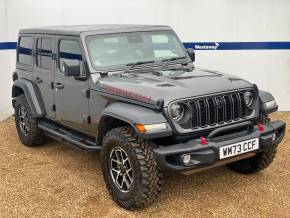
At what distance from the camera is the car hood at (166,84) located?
13.4 feet

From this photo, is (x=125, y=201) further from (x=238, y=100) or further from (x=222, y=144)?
(x=238, y=100)

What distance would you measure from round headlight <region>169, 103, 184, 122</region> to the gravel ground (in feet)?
3.19

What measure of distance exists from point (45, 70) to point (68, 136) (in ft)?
3.48

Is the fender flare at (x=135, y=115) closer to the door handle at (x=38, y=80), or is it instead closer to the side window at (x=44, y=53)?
the side window at (x=44, y=53)

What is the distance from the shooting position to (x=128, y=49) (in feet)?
17.0

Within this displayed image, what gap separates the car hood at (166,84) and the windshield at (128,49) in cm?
27

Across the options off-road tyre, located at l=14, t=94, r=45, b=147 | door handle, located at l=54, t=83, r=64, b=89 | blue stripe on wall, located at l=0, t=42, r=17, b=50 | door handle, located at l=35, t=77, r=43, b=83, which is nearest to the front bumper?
door handle, located at l=54, t=83, r=64, b=89

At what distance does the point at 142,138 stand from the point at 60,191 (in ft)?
4.80

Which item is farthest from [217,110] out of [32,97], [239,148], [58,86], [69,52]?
[32,97]

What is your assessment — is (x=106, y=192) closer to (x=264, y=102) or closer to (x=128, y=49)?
(x=128, y=49)

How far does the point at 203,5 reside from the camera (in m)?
8.55

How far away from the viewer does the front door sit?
502cm

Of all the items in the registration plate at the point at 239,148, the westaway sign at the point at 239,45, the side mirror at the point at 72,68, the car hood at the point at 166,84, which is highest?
the westaway sign at the point at 239,45

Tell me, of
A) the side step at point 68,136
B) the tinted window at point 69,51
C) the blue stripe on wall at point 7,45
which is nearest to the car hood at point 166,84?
the tinted window at point 69,51
